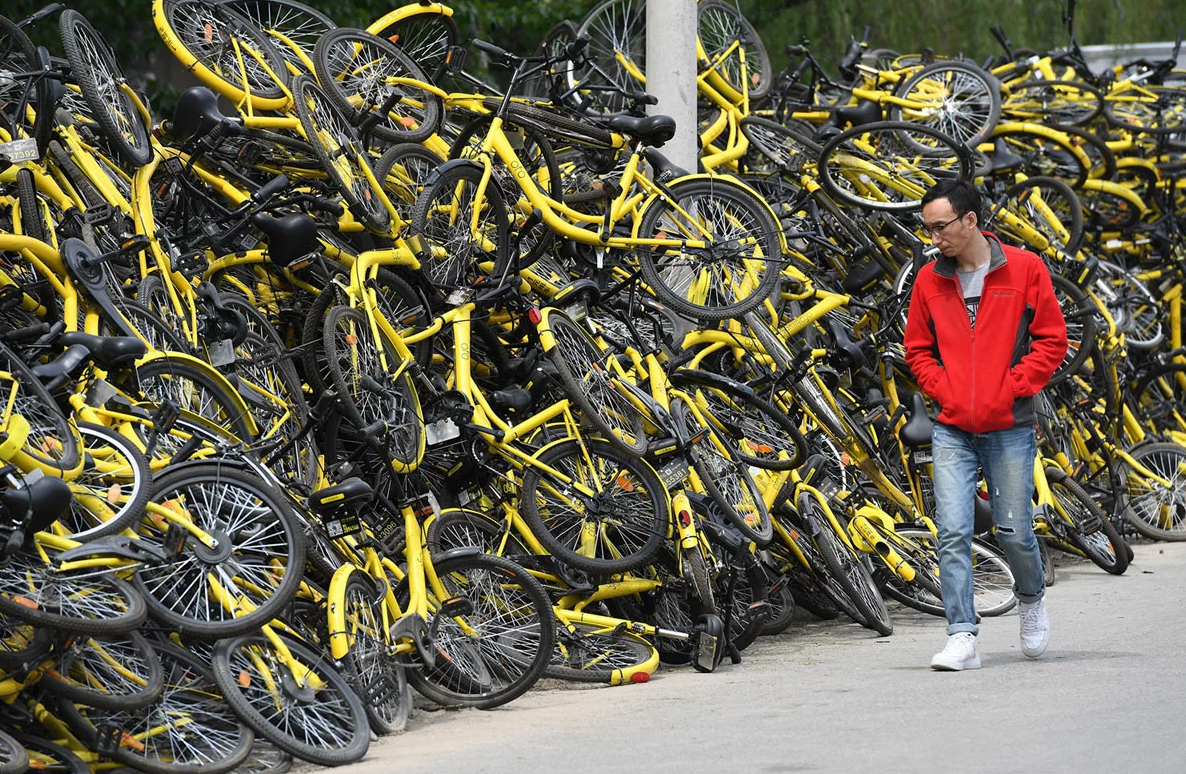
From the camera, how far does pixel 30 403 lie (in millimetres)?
6324

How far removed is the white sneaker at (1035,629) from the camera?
739 centimetres

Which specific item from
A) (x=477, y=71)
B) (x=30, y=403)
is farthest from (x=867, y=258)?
(x=477, y=71)

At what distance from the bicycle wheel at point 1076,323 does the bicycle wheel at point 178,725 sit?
678cm

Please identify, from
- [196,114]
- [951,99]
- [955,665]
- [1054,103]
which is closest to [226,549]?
[196,114]

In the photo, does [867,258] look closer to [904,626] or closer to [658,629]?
[904,626]

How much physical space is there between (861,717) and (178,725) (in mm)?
2599

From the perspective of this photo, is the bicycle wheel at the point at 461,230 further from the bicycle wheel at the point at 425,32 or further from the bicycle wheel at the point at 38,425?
the bicycle wheel at the point at 38,425

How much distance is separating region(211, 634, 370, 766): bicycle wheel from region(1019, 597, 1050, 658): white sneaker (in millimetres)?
3107

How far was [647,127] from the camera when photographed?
9109 mm

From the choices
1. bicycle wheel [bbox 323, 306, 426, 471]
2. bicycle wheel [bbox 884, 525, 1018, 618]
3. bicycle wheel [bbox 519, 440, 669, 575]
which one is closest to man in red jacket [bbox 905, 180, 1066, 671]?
bicycle wheel [bbox 519, 440, 669, 575]

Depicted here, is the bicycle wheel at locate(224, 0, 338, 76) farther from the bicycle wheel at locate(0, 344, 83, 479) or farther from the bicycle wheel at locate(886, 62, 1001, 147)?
the bicycle wheel at locate(886, 62, 1001, 147)

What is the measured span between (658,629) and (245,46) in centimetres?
397

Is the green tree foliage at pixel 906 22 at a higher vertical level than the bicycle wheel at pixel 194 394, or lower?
higher

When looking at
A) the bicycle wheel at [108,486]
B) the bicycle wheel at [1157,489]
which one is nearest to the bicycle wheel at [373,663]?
the bicycle wheel at [108,486]
